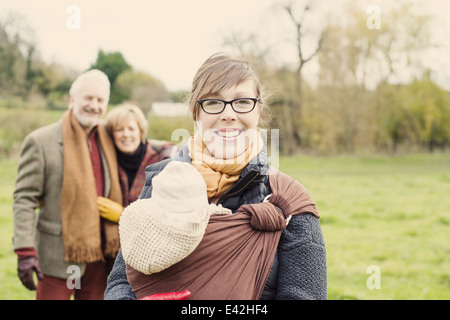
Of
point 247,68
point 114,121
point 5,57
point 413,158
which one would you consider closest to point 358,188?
point 413,158

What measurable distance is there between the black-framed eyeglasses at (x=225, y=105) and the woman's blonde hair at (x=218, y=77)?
3cm

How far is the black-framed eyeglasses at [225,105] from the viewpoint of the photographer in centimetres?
173

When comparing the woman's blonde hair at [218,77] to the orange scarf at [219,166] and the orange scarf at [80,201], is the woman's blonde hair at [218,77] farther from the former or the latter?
the orange scarf at [80,201]

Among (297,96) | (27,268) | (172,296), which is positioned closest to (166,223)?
(172,296)

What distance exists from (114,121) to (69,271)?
3.69 ft

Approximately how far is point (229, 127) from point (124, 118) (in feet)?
7.06

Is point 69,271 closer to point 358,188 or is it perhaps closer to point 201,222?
point 201,222

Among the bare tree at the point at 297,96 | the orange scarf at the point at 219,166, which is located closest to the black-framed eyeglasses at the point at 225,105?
the orange scarf at the point at 219,166

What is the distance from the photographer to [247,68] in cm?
181

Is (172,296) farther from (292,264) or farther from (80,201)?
(80,201)

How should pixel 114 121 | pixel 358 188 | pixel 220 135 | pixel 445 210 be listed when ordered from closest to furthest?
pixel 220 135 → pixel 114 121 → pixel 445 210 → pixel 358 188

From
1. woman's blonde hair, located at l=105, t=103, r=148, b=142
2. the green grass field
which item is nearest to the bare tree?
the green grass field

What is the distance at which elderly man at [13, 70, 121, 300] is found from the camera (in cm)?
338

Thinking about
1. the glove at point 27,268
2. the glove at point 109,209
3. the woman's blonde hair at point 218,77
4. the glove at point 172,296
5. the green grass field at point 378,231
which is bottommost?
the green grass field at point 378,231
